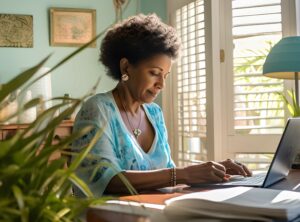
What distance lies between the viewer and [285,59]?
2.45 m

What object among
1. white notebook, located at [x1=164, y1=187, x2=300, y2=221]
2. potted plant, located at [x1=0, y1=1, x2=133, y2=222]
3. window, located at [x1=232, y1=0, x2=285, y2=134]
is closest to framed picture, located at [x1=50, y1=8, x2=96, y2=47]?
window, located at [x1=232, y1=0, x2=285, y2=134]

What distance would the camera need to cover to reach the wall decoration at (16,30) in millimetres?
3584

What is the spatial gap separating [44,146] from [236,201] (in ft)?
1.85

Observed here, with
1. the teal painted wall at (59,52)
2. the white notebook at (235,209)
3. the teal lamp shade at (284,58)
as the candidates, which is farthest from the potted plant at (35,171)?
the teal painted wall at (59,52)

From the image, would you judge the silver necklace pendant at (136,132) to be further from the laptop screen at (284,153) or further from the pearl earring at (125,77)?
the laptop screen at (284,153)

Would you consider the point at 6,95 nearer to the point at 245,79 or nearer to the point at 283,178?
the point at 283,178

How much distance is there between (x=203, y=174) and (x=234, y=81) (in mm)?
1770

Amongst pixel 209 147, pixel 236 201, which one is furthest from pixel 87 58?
pixel 236 201

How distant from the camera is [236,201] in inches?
38.4

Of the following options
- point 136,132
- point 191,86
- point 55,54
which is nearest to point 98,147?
point 136,132

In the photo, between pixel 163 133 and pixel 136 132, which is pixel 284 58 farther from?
pixel 136 132

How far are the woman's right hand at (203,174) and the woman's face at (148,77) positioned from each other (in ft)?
1.46

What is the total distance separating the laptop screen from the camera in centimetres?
139

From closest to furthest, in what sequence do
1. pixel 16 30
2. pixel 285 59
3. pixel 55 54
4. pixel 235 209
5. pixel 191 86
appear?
pixel 235 209 < pixel 285 59 < pixel 191 86 < pixel 16 30 < pixel 55 54
